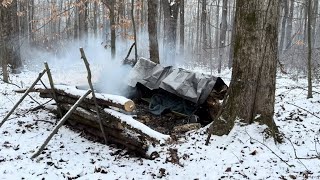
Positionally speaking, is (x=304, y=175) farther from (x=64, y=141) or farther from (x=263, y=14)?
(x=64, y=141)

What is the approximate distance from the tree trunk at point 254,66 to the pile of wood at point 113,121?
1.10 m

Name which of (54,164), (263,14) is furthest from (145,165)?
(263,14)

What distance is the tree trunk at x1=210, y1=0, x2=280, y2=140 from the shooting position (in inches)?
206

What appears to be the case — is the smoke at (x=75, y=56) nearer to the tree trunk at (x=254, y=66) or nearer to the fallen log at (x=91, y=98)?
the fallen log at (x=91, y=98)

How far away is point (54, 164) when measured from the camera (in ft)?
17.4

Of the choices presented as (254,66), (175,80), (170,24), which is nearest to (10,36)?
(170,24)

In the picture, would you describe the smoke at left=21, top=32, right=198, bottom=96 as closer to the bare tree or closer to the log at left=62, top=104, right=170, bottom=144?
the bare tree

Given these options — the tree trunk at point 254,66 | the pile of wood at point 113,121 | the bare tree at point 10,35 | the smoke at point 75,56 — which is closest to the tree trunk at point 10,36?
the bare tree at point 10,35

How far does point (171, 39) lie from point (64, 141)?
11825 millimetres

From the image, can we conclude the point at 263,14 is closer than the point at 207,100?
Yes

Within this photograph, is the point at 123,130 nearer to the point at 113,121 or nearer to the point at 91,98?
the point at 113,121

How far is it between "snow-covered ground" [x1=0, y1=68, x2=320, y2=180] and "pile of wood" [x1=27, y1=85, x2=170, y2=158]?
0.77 feet

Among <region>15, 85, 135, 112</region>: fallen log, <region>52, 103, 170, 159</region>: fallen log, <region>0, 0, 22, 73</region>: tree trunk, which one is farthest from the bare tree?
<region>52, 103, 170, 159</region>: fallen log

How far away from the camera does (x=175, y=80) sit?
24.6 ft
